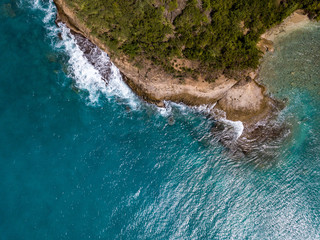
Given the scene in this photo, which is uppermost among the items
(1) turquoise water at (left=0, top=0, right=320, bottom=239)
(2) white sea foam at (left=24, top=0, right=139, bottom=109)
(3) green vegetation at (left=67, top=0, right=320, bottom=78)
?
(3) green vegetation at (left=67, top=0, right=320, bottom=78)

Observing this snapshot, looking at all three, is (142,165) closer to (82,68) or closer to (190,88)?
(190,88)

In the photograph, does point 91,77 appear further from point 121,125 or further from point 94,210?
point 94,210

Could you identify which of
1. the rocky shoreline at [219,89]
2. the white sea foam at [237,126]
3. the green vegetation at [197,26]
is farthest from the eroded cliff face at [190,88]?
the green vegetation at [197,26]

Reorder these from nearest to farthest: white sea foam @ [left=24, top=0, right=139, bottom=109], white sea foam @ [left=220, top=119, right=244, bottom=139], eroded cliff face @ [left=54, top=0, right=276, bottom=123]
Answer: eroded cliff face @ [left=54, top=0, right=276, bottom=123], white sea foam @ [left=220, top=119, right=244, bottom=139], white sea foam @ [left=24, top=0, right=139, bottom=109]

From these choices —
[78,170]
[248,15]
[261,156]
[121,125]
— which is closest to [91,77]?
[121,125]

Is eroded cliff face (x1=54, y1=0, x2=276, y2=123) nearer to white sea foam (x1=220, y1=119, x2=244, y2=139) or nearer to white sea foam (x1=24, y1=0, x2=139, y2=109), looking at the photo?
white sea foam (x1=220, y1=119, x2=244, y2=139)

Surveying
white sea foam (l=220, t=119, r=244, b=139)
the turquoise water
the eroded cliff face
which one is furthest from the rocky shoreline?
the turquoise water

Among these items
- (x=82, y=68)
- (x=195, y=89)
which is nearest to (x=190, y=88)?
(x=195, y=89)
